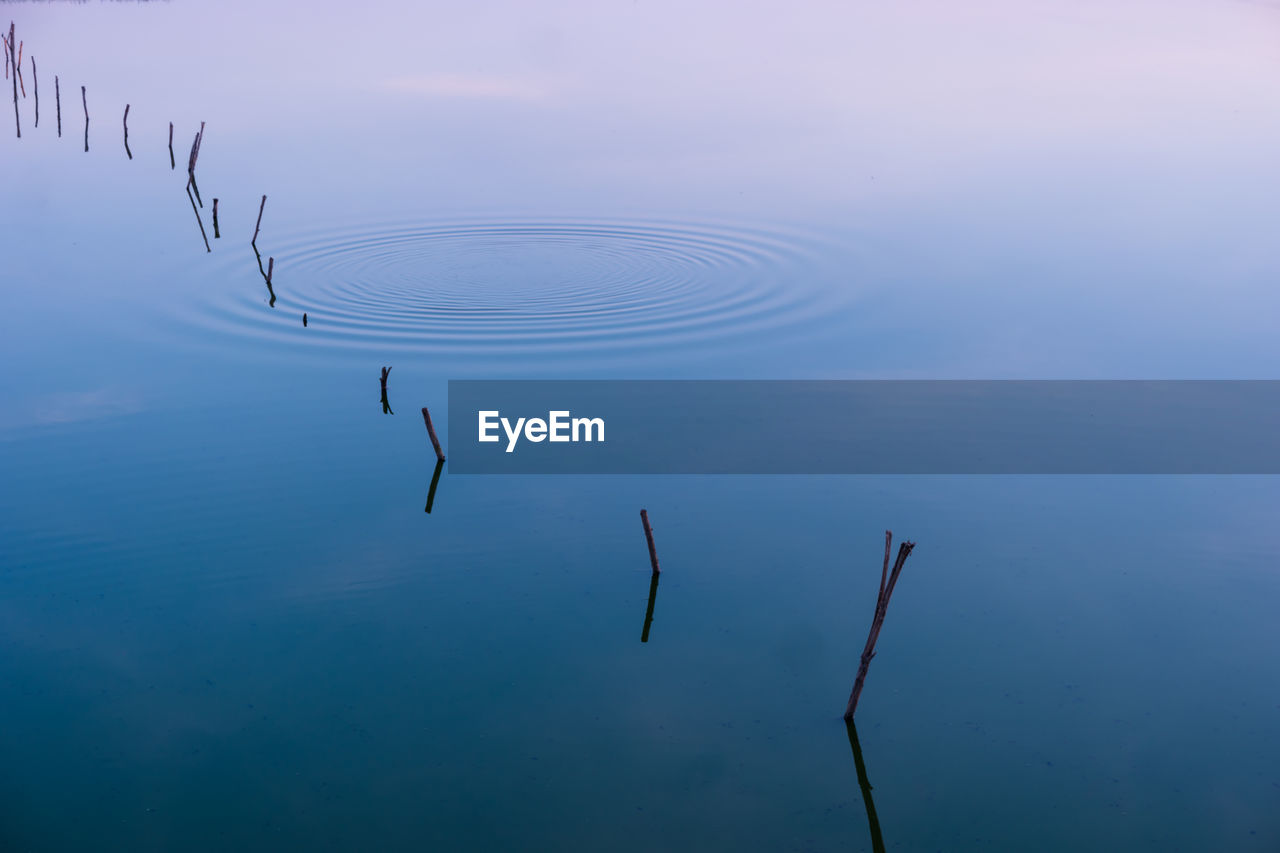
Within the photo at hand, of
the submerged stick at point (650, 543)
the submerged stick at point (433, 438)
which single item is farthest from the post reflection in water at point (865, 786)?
the submerged stick at point (433, 438)

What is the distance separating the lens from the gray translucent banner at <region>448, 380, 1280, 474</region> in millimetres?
8977

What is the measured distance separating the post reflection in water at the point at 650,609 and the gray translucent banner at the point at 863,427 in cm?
151

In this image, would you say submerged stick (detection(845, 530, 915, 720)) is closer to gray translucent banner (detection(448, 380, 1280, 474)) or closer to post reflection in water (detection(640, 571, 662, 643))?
post reflection in water (detection(640, 571, 662, 643))

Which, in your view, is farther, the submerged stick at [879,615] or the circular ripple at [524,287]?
the circular ripple at [524,287]

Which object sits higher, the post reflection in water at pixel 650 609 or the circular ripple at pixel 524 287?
the circular ripple at pixel 524 287

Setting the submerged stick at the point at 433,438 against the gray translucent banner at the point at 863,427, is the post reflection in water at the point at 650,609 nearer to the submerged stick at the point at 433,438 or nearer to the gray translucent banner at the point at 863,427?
the gray translucent banner at the point at 863,427

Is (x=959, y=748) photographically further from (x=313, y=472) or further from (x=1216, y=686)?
(x=313, y=472)

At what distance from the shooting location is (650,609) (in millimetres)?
7207

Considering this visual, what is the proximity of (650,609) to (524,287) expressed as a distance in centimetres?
585

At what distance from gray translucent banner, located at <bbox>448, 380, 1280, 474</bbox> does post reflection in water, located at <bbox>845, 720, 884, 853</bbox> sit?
2913 millimetres

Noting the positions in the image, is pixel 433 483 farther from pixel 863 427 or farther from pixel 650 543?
pixel 863 427

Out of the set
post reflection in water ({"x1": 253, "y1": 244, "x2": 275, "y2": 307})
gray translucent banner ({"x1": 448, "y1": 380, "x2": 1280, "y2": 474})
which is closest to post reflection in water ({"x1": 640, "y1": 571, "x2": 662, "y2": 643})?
gray translucent banner ({"x1": 448, "y1": 380, "x2": 1280, "y2": 474})

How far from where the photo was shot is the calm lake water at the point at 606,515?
19.1ft

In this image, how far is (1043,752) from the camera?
19.8 feet
